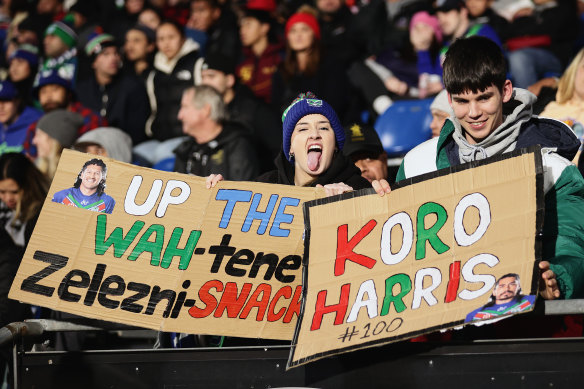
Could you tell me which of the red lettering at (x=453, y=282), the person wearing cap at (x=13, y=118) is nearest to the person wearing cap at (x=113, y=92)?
the person wearing cap at (x=13, y=118)

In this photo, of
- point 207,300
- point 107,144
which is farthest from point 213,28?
point 207,300

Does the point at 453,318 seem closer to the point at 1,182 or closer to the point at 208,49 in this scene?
the point at 1,182

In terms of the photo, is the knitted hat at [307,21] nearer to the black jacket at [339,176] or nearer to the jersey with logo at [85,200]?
the black jacket at [339,176]

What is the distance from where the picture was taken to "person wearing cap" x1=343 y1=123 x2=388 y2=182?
6.14m

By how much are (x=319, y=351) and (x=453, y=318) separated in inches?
21.4

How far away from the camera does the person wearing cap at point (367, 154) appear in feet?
20.1

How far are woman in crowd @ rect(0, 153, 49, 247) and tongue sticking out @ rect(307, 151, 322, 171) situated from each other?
2987 mm

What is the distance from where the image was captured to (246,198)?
14.4 feet

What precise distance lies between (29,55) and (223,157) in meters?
5.10

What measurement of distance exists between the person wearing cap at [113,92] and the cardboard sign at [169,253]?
5.24m

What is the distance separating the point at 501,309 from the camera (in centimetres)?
353

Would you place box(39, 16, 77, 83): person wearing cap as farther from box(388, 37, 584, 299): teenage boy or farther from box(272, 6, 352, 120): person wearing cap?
box(388, 37, 584, 299): teenage boy

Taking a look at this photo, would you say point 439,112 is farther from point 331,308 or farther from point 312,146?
point 331,308

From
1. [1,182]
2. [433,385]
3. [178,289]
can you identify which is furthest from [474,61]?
[1,182]
